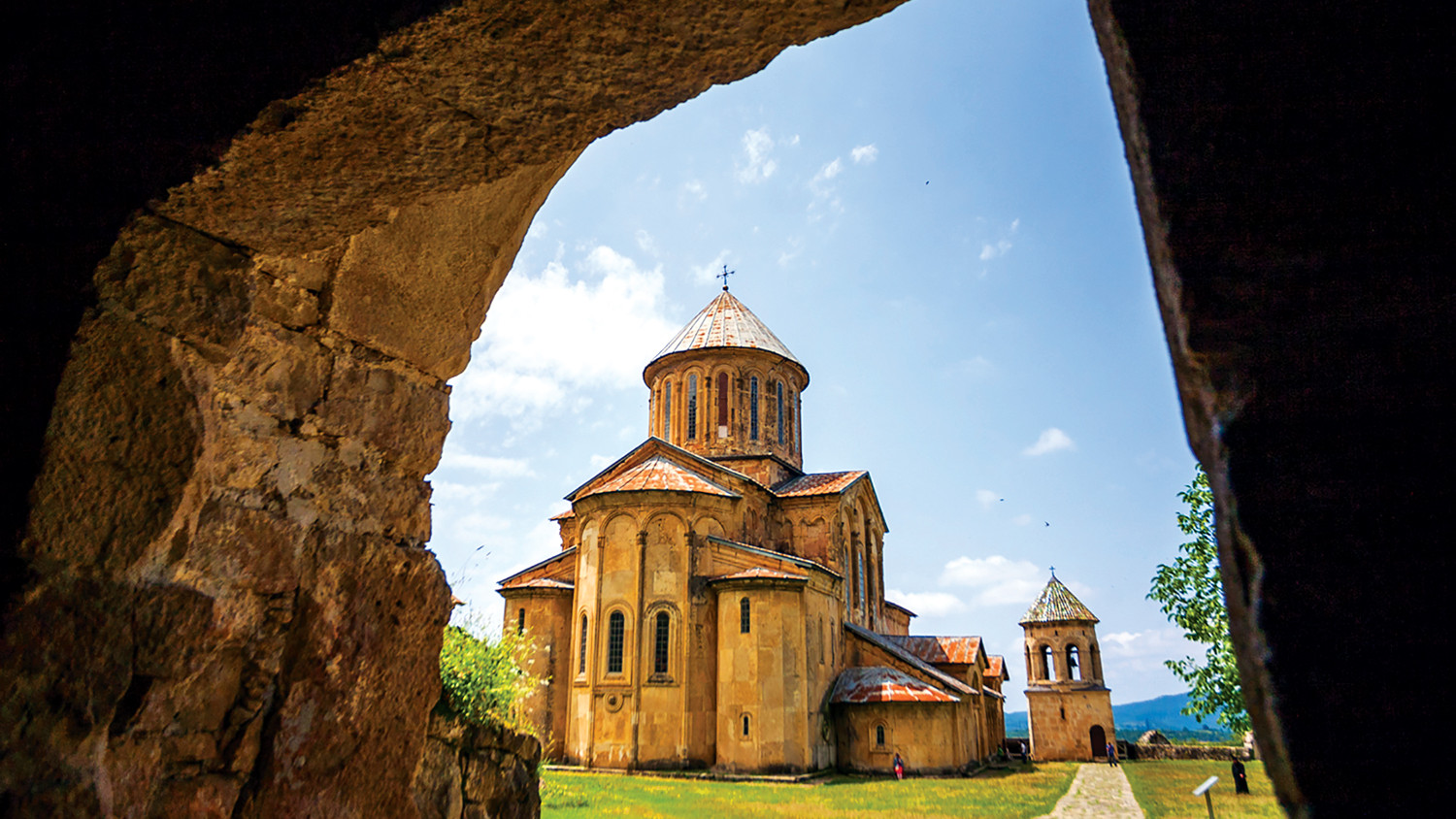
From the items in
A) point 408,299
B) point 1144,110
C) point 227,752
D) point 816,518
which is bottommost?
point 227,752

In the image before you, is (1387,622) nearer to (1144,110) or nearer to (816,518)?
(1144,110)

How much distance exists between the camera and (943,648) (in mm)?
24328

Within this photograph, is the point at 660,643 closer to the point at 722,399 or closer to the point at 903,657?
the point at 903,657

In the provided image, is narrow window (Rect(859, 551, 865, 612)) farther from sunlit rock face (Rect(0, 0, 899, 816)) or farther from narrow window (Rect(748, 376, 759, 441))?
sunlit rock face (Rect(0, 0, 899, 816))

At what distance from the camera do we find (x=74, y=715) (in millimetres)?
1698

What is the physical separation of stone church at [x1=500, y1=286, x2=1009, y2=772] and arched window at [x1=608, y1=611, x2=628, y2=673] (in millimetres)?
39

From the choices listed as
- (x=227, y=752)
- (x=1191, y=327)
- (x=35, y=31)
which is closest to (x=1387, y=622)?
(x=1191, y=327)

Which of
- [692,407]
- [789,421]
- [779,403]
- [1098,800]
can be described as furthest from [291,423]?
[789,421]

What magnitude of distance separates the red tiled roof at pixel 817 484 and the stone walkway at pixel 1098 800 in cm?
850

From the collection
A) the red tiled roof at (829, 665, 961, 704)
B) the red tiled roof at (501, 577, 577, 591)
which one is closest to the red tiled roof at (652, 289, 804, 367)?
the red tiled roof at (501, 577, 577, 591)

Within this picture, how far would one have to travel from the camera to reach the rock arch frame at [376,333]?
74 centimetres

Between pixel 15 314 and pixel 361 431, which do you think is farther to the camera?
pixel 361 431

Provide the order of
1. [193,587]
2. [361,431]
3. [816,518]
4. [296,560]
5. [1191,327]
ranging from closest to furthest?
1. [1191,327]
2. [193,587]
3. [296,560]
4. [361,431]
5. [816,518]

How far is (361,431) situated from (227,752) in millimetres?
902
